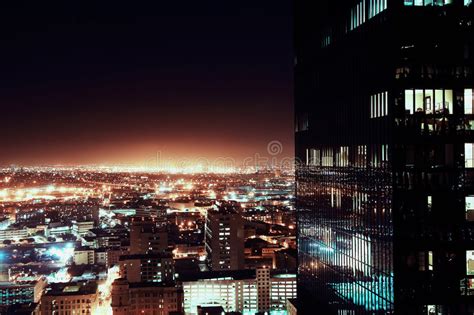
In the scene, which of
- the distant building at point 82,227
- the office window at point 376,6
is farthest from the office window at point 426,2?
the distant building at point 82,227

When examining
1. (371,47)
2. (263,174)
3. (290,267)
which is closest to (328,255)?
(371,47)

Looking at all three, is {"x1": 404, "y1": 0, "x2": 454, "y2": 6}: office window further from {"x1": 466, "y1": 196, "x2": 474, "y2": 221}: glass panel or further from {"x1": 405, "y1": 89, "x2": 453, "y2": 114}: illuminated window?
{"x1": 466, "y1": 196, "x2": 474, "y2": 221}: glass panel

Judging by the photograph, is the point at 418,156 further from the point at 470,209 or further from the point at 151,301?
the point at 151,301

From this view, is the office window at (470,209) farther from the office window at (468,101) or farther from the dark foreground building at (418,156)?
the office window at (468,101)

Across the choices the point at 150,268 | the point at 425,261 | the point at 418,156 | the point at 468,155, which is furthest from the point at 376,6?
the point at 150,268

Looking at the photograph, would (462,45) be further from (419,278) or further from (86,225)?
(86,225)

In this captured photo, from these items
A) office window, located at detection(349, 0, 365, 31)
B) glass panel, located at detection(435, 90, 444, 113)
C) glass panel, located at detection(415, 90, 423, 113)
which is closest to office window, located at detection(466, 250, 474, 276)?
glass panel, located at detection(435, 90, 444, 113)
